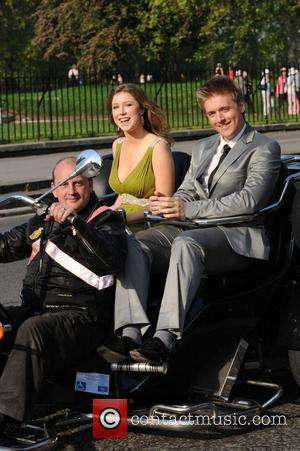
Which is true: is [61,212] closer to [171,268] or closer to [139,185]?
[171,268]

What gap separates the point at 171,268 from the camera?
15.7ft

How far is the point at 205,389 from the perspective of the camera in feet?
16.3

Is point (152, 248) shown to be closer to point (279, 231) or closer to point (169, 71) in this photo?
point (279, 231)

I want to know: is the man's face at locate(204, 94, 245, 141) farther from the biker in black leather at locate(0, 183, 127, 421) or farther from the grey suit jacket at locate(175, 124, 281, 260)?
the biker in black leather at locate(0, 183, 127, 421)

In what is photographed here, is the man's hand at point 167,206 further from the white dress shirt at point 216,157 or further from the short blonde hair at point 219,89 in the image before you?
the short blonde hair at point 219,89

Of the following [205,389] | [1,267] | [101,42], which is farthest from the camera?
[101,42]

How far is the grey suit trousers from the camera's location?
471 cm

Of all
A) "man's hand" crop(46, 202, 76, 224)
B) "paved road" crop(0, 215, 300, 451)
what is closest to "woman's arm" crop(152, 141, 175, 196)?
"paved road" crop(0, 215, 300, 451)

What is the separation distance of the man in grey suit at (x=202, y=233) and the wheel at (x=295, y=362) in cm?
50

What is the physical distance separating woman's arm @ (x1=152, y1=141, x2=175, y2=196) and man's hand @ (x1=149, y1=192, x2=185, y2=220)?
0.78 meters

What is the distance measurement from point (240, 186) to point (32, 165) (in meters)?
14.4

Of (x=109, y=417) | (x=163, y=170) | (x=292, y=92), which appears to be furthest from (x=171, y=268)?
(x=292, y=92)

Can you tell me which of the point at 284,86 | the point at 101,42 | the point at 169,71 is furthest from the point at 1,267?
the point at 101,42

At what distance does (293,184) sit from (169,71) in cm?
2019
